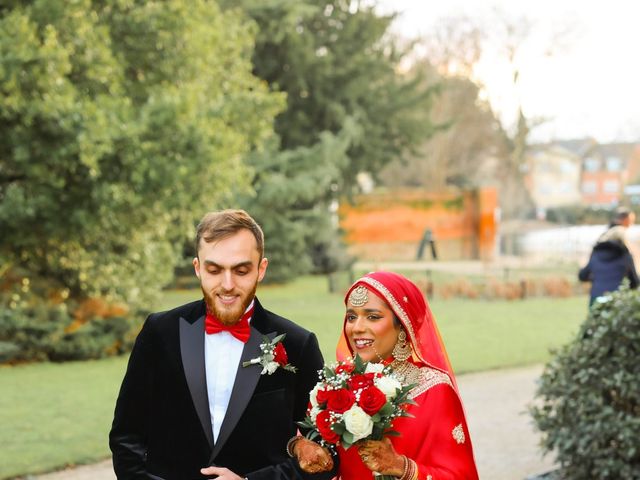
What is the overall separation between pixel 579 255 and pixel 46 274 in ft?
82.0

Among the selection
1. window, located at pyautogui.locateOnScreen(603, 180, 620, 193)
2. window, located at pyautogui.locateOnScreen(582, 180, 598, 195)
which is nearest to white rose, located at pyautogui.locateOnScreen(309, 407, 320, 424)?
window, located at pyautogui.locateOnScreen(603, 180, 620, 193)

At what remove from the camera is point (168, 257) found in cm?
1456

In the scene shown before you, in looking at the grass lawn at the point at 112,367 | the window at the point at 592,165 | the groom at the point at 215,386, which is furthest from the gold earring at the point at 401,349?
the window at the point at 592,165

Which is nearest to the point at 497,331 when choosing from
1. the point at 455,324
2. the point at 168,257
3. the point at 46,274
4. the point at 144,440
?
the point at 455,324

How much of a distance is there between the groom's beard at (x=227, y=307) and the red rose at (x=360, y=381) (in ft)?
1.44

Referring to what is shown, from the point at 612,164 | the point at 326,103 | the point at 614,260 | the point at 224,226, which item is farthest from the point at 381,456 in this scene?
the point at 612,164

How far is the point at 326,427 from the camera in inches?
104

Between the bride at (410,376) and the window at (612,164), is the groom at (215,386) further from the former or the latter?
the window at (612,164)

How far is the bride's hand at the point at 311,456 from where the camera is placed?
9.04 feet

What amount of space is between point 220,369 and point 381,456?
24.9 inches

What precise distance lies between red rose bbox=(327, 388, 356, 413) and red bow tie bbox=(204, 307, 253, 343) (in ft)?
1.21

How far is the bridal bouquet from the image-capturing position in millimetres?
2615

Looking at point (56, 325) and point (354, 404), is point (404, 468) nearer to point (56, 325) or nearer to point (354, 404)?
point (354, 404)

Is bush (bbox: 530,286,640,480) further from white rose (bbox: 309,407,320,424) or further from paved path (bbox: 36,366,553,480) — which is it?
white rose (bbox: 309,407,320,424)
